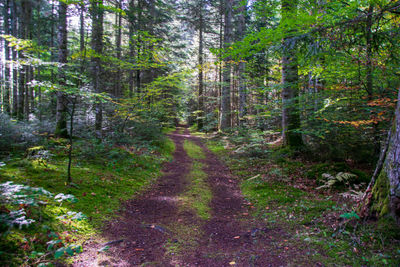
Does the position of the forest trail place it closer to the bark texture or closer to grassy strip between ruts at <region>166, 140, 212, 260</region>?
grassy strip between ruts at <region>166, 140, 212, 260</region>

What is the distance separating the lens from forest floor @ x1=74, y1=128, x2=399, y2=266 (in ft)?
9.71

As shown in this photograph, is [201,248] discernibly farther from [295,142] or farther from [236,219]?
[295,142]

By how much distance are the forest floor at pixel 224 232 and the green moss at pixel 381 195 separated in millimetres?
505

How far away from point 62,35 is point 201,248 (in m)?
9.23

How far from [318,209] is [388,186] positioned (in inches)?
62.3

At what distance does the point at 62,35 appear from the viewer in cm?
795

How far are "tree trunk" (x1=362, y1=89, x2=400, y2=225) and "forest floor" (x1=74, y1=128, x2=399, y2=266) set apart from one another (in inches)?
20.7

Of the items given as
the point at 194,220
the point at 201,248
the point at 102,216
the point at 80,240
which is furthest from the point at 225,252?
the point at 102,216

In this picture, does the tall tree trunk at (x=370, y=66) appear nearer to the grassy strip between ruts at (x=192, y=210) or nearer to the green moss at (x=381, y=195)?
the green moss at (x=381, y=195)

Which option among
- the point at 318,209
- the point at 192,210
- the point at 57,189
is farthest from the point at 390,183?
the point at 57,189

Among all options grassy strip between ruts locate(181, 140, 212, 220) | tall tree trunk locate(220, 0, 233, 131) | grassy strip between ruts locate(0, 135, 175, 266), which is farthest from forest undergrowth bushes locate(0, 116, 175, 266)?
tall tree trunk locate(220, 0, 233, 131)

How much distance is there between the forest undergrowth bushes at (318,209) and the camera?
2.81 metres

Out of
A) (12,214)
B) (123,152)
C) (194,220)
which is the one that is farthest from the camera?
(123,152)

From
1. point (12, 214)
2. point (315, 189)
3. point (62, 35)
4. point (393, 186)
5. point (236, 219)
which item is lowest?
point (236, 219)
